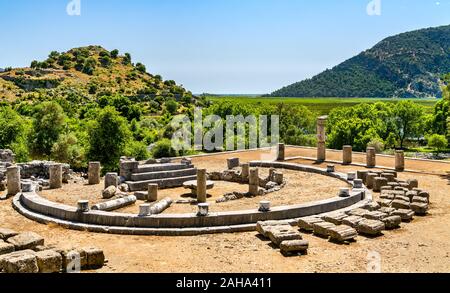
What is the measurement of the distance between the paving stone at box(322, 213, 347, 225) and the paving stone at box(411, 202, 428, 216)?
10.9 feet

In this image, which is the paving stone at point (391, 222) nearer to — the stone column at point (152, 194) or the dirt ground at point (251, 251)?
the dirt ground at point (251, 251)

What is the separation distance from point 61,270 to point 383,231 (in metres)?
10.2

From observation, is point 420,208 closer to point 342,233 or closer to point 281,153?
point 342,233

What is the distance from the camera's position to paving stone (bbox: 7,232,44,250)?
40.9 feet

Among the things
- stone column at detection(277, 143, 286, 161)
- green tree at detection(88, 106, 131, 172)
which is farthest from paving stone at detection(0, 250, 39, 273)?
green tree at detection(88, 106, 131, 172)

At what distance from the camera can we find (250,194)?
2188 centimetres

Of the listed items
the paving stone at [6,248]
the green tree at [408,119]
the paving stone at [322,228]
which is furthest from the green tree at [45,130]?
the green tree at [408,119]

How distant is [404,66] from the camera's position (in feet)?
512

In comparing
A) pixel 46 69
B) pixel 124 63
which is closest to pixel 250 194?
pixel 46 69

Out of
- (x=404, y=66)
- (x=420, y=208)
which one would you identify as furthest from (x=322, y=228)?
(x=404, y=66)

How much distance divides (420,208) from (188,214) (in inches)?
348

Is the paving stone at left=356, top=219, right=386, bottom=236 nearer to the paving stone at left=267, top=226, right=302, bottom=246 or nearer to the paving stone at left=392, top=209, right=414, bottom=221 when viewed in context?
the paving stone at left=392, top=209, right=414, bottom=221

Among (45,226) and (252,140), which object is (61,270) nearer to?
(45,226)
